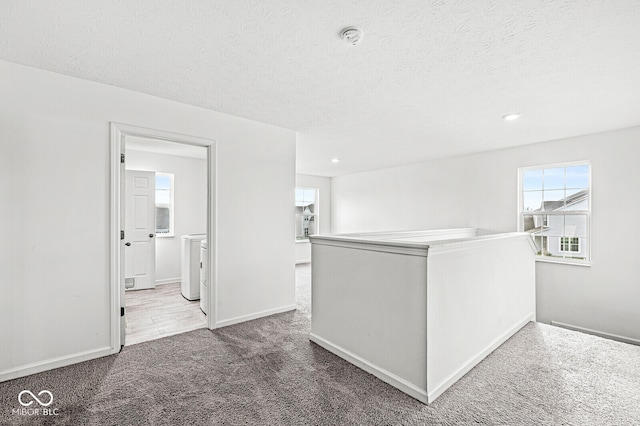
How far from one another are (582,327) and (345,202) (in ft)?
16.8

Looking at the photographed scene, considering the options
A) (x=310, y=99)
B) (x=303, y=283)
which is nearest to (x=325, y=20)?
(x=310, y=99)

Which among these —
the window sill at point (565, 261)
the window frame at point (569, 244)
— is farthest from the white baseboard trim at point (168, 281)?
the window frame at point (569, 244)

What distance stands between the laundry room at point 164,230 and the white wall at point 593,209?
423cm

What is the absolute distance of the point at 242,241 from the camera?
134 inches

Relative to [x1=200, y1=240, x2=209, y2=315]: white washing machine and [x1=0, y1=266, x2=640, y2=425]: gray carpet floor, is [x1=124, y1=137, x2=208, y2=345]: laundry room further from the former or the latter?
[x1=0, y1=266, x2=640, y2=425]: gray carpet floor

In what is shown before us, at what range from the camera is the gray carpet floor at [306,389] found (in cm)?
179

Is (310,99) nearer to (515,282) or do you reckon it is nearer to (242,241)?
(242,241)

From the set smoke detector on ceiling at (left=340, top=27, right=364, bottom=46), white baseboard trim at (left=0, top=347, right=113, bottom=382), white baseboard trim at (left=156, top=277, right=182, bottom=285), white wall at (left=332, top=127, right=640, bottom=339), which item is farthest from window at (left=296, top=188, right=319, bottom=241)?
smoke detector on ceiling at (left=340, top=27, right=364, bottom=46)

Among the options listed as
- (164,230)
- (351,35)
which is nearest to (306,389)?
(351,35)

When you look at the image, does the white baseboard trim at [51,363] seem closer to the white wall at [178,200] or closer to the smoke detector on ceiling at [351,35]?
the white wall at [178,200]

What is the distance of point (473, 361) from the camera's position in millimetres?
2350

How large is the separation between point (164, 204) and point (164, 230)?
18.9 inches

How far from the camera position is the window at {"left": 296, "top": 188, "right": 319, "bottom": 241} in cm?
789

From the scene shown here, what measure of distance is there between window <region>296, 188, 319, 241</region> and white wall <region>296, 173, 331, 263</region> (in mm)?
140
